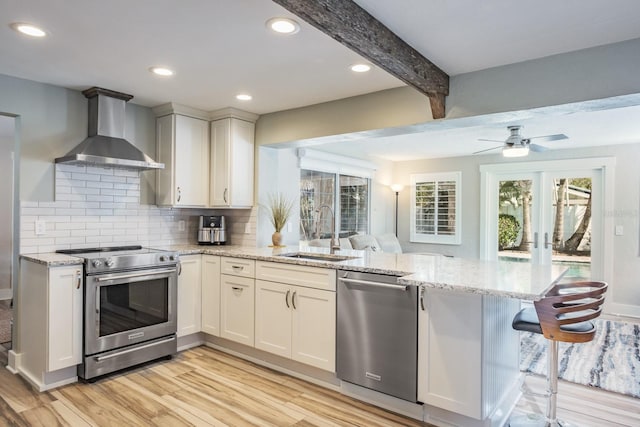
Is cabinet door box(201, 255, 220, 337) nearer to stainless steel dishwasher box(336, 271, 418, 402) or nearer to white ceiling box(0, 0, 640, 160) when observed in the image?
stainless steel dishwasher box(336, 271, 418, 402)

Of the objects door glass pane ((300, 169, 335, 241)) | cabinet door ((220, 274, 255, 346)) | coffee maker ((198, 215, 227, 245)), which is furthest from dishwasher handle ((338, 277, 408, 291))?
door glass pane ((300, 169, 335, 241))

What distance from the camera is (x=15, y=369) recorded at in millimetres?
3174

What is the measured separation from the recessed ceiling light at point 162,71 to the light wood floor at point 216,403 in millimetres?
2302

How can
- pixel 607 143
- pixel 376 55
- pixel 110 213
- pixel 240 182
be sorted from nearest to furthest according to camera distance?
pixel 376 55, pixel 110 213, pixel 240 182, pixel 607 143

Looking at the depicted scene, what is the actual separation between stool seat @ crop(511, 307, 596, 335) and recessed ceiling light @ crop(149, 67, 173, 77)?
2.86m

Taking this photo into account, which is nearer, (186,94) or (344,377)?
(344,377)

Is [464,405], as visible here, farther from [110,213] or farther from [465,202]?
[465,202]

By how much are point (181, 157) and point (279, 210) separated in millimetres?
1120

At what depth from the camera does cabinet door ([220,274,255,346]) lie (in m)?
3.44

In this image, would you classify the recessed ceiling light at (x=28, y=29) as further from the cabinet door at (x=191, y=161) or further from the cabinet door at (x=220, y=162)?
the cabinet door at (x=220, y=162)

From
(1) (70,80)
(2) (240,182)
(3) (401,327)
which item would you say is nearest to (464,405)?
(3) (401,327)

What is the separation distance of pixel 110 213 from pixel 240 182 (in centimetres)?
122

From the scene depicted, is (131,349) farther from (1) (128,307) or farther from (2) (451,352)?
(2) (451,352)

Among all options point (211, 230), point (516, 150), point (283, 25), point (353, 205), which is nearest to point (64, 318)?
point (211, 230)
